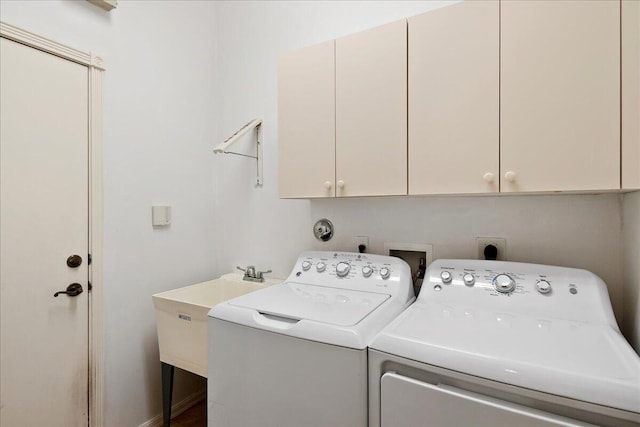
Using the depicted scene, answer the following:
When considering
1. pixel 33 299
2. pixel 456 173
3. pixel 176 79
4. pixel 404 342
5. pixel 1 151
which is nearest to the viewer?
pixel 404 342

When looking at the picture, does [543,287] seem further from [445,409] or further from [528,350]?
[445,409]

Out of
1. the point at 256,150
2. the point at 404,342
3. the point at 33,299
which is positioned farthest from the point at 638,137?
the point at 33,299

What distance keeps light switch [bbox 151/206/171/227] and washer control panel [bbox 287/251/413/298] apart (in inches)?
35.1

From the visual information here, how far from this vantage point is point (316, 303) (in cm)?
127

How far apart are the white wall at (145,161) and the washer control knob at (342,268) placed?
1115mm

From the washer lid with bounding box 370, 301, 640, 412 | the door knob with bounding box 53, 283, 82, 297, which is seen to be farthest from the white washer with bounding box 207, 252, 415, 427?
the door knob with bounding box 53, 283, 82, 297

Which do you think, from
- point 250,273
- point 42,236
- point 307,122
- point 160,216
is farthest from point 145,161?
Result: point 307,122

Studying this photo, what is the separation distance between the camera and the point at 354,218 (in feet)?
5.99

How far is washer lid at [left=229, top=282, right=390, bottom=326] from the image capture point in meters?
1.11

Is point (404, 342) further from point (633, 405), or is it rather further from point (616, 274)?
point (616, 274)

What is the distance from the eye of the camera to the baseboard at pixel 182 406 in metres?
1.95

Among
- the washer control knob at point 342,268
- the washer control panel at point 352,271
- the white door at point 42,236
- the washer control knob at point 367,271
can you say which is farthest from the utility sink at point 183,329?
the washer control knob at point 367,271

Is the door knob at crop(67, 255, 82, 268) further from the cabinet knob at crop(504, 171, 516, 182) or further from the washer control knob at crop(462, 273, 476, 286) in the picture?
the cabinet knob at crop(504, 171, 516, 182)

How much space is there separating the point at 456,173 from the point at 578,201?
0.55 m
